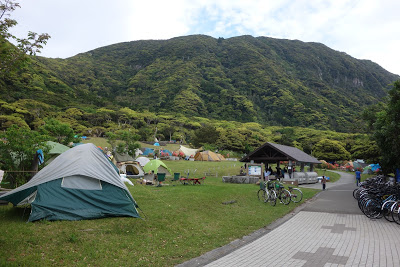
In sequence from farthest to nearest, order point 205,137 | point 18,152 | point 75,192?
point 205,137 < point 18,152 < point 75,192

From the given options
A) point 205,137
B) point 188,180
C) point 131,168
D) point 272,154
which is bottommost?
point 188,180

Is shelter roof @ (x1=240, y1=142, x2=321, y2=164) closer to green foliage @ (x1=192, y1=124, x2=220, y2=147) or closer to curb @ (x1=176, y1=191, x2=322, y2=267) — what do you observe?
curb @ (x1=176, y1=191, x2=322, y2=267)

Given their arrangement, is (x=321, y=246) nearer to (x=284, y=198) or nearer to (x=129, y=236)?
(x=129, y=236)

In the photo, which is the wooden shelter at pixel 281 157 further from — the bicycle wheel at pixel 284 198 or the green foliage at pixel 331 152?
the green foliage at pixel 331 152

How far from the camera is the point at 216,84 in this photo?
14325cm

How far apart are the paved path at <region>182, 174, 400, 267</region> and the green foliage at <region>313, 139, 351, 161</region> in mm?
42980

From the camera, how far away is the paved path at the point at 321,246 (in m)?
5.35

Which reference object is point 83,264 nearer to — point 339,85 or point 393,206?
point 393,206

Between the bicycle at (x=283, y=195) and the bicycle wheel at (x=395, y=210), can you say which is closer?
the bicycle wheel at (x=395, y=210)

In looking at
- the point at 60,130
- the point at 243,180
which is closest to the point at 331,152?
the point at 243,180

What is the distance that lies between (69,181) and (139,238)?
2.82 meters

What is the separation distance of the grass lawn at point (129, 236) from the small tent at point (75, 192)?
34cm

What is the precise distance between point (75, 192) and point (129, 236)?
227 centimetres

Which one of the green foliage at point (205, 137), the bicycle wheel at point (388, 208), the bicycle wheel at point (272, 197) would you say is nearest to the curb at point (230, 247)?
the bicycle wheel at point (272, 197)
